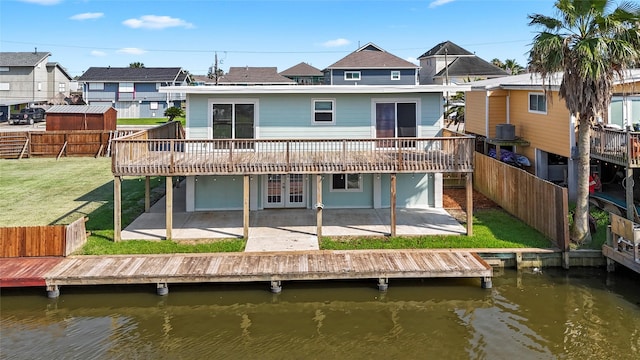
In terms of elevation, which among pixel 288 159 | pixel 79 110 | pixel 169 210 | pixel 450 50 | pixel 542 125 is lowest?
pixel 169 210

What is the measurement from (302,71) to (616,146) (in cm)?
6278

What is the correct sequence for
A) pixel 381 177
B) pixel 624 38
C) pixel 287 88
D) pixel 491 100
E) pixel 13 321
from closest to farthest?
pixel 13 321
pixel 624 38
pixel 287 88
pixel 381 177
pixel 491 100

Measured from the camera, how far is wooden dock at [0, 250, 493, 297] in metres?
12.6

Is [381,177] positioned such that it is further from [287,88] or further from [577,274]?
[577,274]

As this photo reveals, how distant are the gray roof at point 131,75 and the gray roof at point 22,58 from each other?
782cm

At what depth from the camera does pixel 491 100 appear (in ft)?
81.6

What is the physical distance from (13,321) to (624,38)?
16.7 m

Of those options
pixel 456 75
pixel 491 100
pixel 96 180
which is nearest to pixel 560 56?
pixel 491 100

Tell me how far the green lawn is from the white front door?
4.22 m

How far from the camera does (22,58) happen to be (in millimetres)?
64750

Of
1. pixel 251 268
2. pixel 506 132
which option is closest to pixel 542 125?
pixel 506 132

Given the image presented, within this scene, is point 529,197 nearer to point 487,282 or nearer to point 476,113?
point 487,282

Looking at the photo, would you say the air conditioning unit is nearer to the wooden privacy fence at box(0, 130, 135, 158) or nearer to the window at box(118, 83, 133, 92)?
the wooden privacy fence at box(0, 130, 135, 158)

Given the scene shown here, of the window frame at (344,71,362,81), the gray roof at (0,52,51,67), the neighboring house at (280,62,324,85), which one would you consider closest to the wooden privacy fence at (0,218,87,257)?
the window frame at (344,71,362,81)
